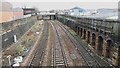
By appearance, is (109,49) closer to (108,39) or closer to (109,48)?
(109,48)

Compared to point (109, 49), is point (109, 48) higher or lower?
higher

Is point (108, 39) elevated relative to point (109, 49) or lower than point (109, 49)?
elevated

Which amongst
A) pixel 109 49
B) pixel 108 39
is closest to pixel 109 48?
pixel 109 49

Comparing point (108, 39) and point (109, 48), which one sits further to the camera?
point (109, 48)

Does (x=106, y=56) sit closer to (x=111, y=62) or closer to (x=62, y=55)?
(x=111, y=62)

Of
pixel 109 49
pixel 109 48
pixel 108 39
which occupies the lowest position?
pixel 109 49

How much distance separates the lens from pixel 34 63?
18.1 metres

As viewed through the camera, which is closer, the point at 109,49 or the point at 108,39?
the point at 108,39

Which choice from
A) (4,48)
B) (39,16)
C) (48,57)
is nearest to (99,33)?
(48,57)

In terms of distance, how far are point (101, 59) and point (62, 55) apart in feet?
14.5

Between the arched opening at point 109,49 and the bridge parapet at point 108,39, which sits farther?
the arched opening at point 109,49

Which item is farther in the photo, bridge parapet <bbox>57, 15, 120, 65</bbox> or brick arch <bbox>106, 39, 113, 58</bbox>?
brick arch <bbox>106, 39, 113, 58</bbox>

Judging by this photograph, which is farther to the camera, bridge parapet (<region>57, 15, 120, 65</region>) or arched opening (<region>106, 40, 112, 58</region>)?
arched opening (<region>106, 40, 112, 58</region>)

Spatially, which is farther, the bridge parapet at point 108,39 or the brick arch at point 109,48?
the brick arch at point 109,48
